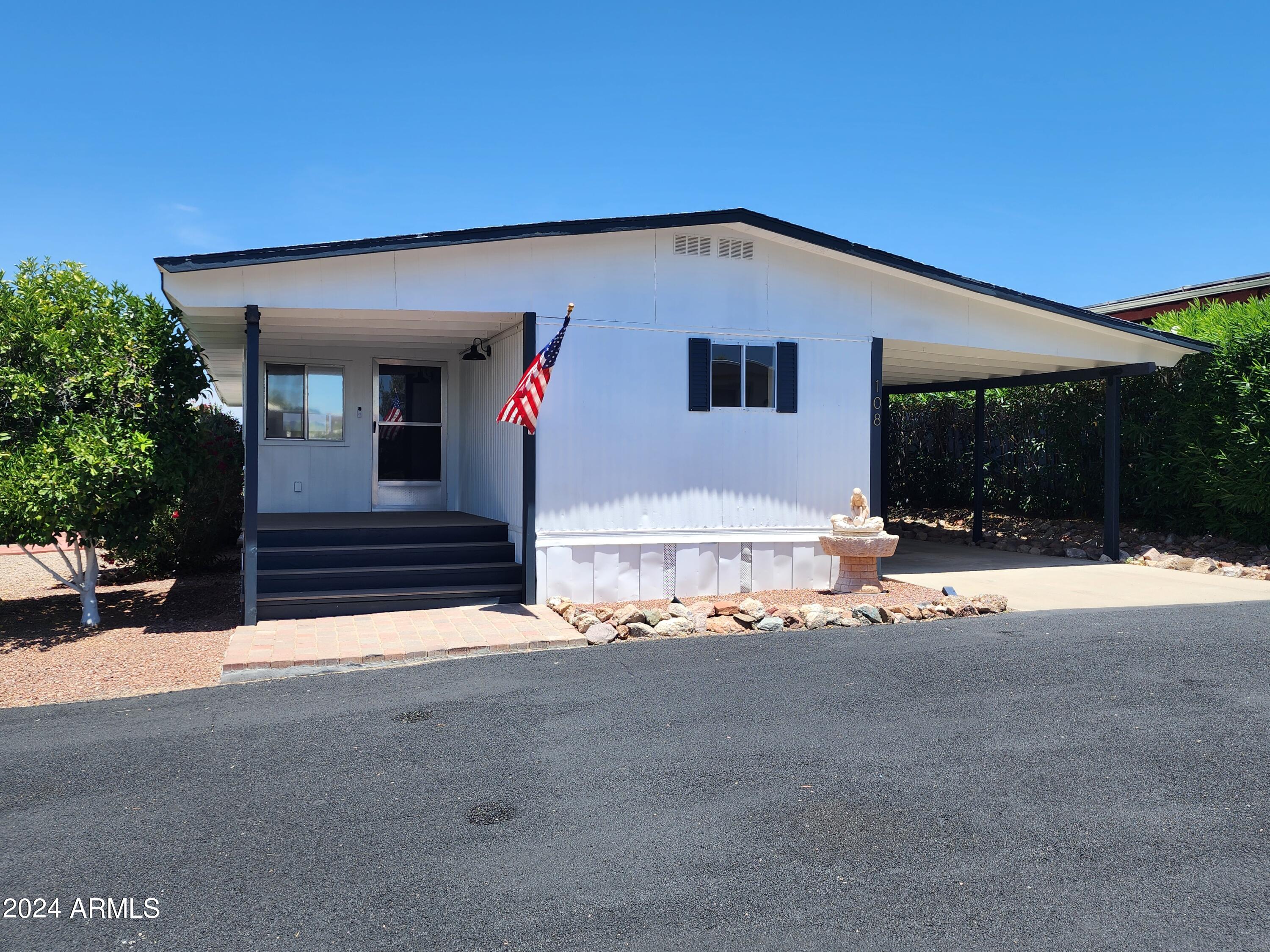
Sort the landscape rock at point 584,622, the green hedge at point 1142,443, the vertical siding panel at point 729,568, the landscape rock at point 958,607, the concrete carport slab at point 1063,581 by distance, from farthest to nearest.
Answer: the green hedge at point 1142,443, the vertical siding panel at point 729,568, the concrete carport slab at point 1063,581, the landscape rock at point 958,607, the landscape rock at point 584,622

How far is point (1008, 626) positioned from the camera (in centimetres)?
770

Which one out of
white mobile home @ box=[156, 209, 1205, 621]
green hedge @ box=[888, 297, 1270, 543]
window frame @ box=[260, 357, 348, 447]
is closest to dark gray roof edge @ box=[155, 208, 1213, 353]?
white mobile home @ box=[156, 209, 1205, 621]

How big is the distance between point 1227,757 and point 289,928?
4.51 meters

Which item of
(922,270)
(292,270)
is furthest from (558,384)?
(922,270)

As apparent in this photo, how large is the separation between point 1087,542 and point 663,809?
11.7 metres

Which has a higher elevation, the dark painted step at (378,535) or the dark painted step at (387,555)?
the dark painted step at (378,535)

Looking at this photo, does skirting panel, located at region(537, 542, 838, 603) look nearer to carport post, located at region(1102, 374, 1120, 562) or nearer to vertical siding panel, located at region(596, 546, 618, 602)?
vertical siding panel, located at region(596, 546, 618, 602)

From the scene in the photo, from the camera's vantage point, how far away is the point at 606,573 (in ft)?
29.3

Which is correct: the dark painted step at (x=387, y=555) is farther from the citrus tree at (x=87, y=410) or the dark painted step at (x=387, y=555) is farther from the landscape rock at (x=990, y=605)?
the landscape rock at (x=990, y=605)

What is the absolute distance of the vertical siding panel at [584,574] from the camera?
8.82m

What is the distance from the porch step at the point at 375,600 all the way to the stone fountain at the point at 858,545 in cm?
341

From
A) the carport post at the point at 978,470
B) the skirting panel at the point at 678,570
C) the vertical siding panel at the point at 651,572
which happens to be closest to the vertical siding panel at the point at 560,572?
the skirting panel at the point at 678,570

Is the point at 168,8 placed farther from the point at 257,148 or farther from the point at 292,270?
the point at 292,270

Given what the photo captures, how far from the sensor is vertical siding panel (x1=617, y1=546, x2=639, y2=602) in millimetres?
8992
